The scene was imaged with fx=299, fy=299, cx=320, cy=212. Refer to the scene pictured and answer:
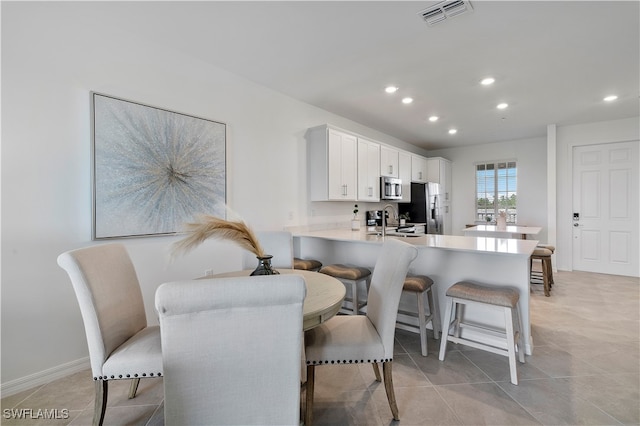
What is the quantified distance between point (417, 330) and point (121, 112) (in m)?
3.12

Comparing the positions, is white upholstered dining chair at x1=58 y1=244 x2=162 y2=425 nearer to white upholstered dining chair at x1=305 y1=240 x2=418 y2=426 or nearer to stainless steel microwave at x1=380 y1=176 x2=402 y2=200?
white upholstered dining chair at x1=305 y1=240 x2=418 y2=426

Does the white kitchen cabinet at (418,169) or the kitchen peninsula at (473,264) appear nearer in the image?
the kitchen peninsula at (473,264)

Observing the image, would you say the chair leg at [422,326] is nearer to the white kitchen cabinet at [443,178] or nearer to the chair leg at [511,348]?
the chair leg at [511,348]

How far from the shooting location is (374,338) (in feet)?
5.49

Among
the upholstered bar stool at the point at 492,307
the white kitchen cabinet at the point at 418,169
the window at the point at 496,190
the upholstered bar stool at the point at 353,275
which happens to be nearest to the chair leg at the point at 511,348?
the upholstered bar stool at the point at 492,307

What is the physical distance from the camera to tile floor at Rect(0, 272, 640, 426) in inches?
67.2

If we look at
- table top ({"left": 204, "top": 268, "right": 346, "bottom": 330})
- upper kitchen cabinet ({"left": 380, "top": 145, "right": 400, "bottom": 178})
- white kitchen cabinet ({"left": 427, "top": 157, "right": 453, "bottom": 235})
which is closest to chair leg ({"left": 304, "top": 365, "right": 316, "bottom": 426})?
table top ({"left": 204, "top": 268, "right": 346, "bottom": 330})

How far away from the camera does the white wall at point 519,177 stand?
5.95 metres

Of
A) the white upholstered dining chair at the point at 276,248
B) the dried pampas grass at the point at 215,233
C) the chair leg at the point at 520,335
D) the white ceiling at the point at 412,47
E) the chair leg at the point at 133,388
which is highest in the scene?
the white ceiling at the point at 412,47

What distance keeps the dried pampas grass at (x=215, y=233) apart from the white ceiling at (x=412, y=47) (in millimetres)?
1582

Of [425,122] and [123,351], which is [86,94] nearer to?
[123,351]

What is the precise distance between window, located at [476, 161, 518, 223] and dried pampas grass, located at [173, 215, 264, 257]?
248 inches

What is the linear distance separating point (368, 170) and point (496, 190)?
355cm

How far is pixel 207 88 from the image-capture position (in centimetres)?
295
